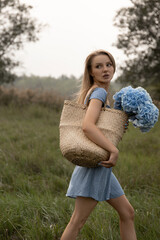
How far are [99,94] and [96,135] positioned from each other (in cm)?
35

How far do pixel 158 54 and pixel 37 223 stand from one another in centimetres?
1245

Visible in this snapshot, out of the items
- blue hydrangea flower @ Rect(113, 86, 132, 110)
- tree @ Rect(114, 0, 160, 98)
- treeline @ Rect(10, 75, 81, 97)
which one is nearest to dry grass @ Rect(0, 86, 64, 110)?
tree @ Rect(114, 0, 160, 98)

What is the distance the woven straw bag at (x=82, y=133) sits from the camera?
242cm

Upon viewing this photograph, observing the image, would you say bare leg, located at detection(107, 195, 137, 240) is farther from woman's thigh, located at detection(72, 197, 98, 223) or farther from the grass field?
the grass field

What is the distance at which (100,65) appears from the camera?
278 cm

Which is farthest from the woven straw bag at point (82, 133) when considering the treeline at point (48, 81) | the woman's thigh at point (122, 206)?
the treeline at point (48, 81)

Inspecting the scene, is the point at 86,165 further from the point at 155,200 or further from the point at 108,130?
the point at 155,200

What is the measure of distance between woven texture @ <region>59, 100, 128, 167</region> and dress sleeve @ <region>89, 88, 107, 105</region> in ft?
0.31

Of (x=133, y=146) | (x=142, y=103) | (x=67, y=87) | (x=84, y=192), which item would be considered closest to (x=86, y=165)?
(x=84, y=192)

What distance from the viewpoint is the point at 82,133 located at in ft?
8.28

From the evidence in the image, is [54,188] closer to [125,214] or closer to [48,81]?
[125,214]

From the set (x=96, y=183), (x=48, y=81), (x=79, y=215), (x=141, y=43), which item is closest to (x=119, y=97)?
(x=96, y=183)

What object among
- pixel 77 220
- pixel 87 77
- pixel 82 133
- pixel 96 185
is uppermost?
pixel 87 77

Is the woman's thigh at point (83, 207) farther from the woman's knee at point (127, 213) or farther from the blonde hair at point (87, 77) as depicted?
the blonde hair at point (87, 77)
